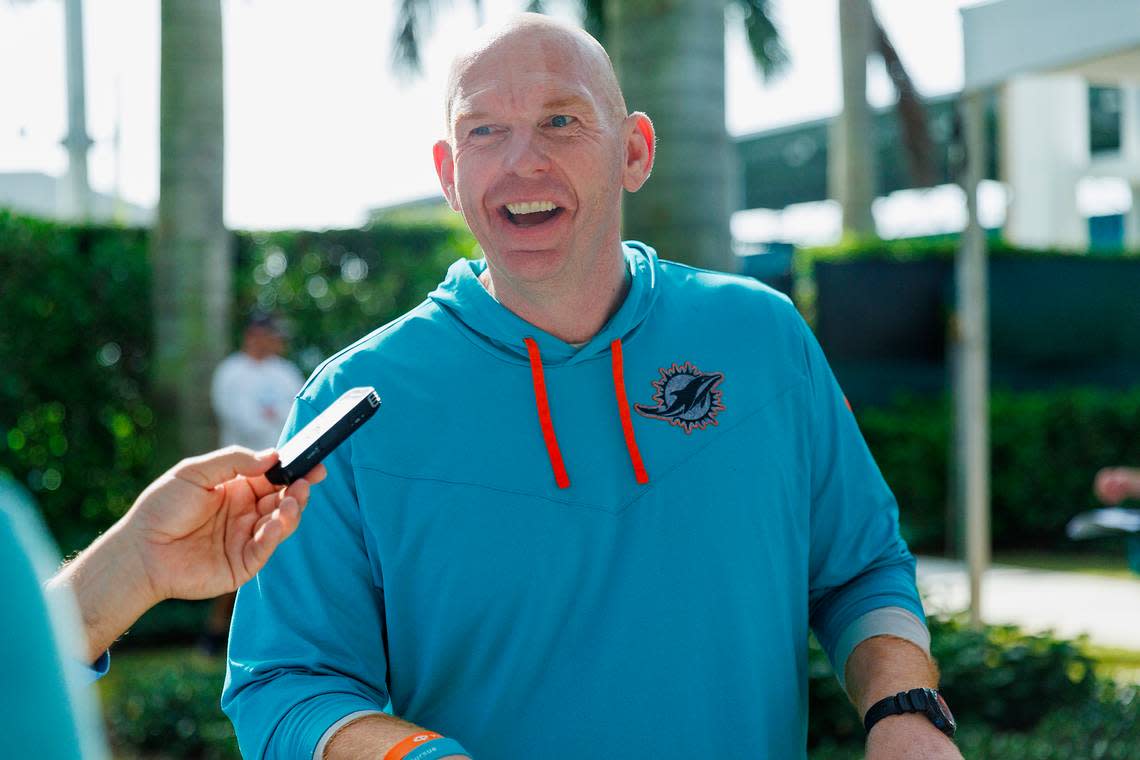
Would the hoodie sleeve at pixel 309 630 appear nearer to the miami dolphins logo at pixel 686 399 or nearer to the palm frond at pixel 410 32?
the miami dolphins logo at pixel 686 399

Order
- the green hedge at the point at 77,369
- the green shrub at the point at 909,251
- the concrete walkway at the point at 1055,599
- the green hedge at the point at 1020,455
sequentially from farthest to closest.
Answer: the green shrub at the point at 909,251, the green hedge at the point at 1020,455, the green hedge at the point at 77,369, the concrete walkway at the point at 1055,599

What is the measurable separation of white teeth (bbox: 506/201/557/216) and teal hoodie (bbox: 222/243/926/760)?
0.16 metres

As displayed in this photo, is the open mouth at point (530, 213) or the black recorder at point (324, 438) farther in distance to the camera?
the open mouth at point (530, 213)

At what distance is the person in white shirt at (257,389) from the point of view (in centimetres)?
830

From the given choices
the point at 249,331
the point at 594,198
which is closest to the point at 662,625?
the point at 594,198

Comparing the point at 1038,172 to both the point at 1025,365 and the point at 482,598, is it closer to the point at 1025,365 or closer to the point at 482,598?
the point at 1025,365

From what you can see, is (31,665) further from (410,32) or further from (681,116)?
(410,32)

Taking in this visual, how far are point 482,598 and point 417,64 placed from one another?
21027 millimetres

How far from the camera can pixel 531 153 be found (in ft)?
7.30

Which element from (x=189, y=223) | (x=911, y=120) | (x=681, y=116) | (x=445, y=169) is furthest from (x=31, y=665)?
(x=911, y=120)

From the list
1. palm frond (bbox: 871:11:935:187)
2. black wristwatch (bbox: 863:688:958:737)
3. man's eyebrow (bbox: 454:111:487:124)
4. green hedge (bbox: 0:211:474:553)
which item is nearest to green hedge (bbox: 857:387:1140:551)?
green hedge (bbox: 0:211:474:553)

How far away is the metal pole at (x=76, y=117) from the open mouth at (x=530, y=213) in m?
14.2

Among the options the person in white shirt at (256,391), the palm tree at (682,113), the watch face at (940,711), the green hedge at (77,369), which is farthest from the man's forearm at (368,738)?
the green hedge at (77,369)

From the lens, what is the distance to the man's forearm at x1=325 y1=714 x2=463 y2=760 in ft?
6.15
